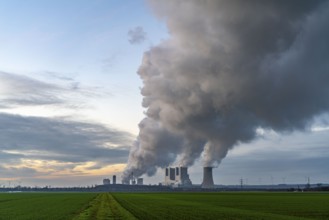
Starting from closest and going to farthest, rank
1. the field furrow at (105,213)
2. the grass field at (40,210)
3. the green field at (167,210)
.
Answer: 1. the field furrow at (105,213)
2. the green field at (167,210)
3. the grass field at (40,210)

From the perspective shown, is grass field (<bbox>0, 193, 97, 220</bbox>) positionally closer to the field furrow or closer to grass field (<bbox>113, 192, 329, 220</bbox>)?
the field furrow

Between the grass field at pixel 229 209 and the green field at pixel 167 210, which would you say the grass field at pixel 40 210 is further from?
the grass field at pixel 229 209

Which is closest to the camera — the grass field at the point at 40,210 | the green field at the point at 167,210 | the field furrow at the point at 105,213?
the field furrow at the point at 105,213

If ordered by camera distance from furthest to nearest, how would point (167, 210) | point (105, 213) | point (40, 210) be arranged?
point (40, 210), point (167, 210), point (105, 213)

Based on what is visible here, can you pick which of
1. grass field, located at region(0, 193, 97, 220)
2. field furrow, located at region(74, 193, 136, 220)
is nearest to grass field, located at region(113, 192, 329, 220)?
field furrow, located at region(74, 193, 136, 220)

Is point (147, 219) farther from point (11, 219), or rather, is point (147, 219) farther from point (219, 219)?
point (11, 219)

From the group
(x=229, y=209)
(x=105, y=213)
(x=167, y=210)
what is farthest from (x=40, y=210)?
(x=229, y=209)

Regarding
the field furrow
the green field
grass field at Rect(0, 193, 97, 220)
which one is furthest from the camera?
grass field at Rect(0, 193, 97, 220)

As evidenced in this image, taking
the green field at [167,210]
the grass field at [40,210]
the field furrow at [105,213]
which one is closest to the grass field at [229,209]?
the green field at [167,210]

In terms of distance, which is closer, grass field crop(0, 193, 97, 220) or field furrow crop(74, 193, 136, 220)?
field furrow crop(74, 193, 136, 220)

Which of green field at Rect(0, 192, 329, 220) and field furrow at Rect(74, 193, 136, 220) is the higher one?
field furrow at Rect(74, 193, 136, 220)

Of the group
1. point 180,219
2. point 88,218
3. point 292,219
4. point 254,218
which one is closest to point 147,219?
point 180,219

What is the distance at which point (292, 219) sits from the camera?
5072 centimetres

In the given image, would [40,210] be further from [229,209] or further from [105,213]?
[229,209]
